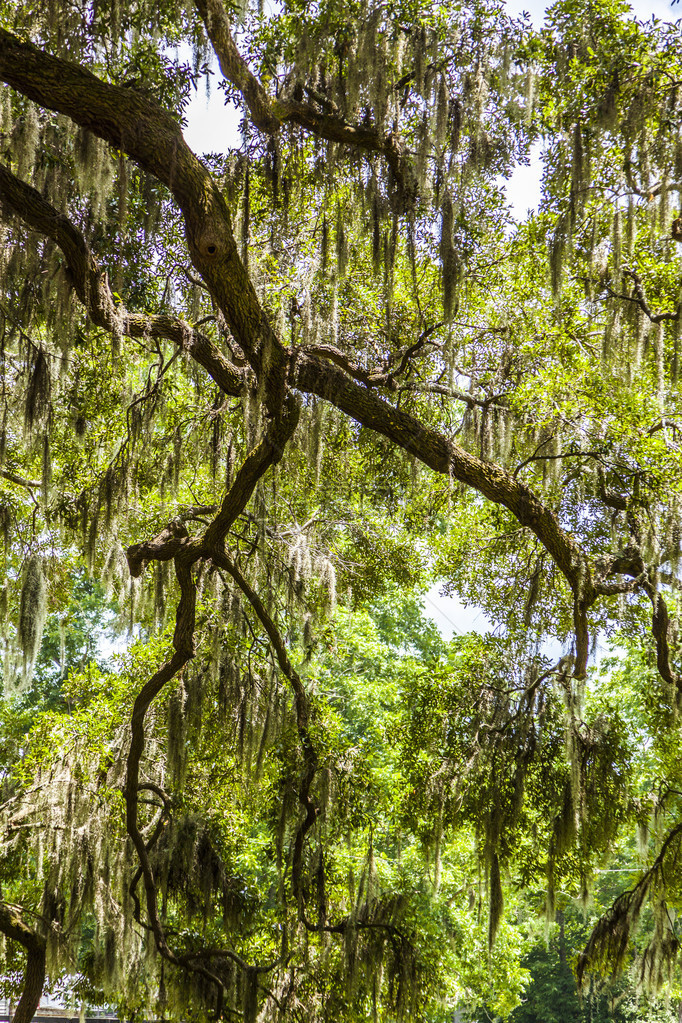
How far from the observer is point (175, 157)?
3.27 m

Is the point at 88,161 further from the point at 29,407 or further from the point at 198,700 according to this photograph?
the point at 198,700

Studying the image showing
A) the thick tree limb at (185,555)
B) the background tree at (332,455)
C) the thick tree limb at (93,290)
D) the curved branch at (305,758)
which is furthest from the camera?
the curved branch at (305,758)

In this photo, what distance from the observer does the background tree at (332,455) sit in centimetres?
449

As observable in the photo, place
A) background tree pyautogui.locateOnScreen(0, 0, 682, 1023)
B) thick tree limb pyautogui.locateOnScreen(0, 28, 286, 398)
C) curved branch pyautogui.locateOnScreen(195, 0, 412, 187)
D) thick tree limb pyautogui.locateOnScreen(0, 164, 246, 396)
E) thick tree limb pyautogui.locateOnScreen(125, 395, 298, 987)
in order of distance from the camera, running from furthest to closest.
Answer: background tree pyautogui.locateOnScreen(0, 0, 682, 1023) < curved branch pyautogui.locateOnScreen(195, 0, 412, 187) < thick tree limb pyautogui.locateOnScreen(125, 395, 298, 987) < thick tree limb pyautogui.locateOnScreen(0, 164, 246, 396) < thick tree limb pyautogui.locateOnScreen(0, 28, 286, 398)

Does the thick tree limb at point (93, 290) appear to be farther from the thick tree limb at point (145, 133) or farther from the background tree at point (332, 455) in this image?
the thick tree limb at point (145, 133)

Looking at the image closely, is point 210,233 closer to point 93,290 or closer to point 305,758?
point 93,290

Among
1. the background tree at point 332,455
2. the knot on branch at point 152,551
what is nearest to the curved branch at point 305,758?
the background tree at point 332,455

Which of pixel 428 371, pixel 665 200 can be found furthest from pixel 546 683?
pixel 665 200

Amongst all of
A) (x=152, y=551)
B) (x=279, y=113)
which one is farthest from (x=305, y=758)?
(x=279, y=113)

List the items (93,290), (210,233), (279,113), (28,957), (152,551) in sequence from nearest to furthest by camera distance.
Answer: (210,233), (93,290), (279,113), (152,551), (28,957)

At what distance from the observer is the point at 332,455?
20.6 ft

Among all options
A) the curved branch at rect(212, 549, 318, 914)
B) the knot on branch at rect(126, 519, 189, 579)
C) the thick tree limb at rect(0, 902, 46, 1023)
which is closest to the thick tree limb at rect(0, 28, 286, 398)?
the knot on branch at rect(126, 519, 189, 579)

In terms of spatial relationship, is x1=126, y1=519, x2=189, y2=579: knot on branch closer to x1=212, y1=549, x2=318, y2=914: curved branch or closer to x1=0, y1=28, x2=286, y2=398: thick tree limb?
x1=212, y1=549, x2=318, y2=914: curved branch

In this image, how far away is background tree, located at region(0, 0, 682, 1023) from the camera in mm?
4488
